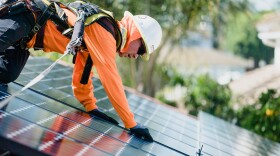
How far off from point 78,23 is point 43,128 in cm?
114

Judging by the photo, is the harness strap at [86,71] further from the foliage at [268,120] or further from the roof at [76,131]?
the foliage at [268,120]

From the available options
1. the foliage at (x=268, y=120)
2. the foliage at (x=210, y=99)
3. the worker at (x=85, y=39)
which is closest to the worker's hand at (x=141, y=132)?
the worker at (x=85, y=39)

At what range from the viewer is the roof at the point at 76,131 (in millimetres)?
2900

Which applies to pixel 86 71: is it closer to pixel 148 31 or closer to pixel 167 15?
pixel 148 31

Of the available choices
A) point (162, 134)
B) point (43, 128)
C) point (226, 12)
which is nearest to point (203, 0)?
point (226, 12)

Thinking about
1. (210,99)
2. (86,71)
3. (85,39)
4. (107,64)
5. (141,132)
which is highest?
(85,39)

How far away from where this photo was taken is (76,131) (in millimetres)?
3596

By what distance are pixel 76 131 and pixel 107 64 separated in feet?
2.43

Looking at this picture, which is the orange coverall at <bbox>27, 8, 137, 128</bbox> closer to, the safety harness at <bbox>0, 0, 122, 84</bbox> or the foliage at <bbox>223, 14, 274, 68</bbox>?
the safety harness at <bbox>0, 0, 122, 84</bbox>

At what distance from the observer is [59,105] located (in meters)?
4.56

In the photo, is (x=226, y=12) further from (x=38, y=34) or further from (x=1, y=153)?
(x=1, y=153)

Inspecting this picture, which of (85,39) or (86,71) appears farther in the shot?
(86,71)

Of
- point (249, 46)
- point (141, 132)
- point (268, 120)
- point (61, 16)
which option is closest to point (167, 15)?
point (268, 120)

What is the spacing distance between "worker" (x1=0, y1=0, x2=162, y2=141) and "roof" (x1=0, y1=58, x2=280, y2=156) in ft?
0.67
